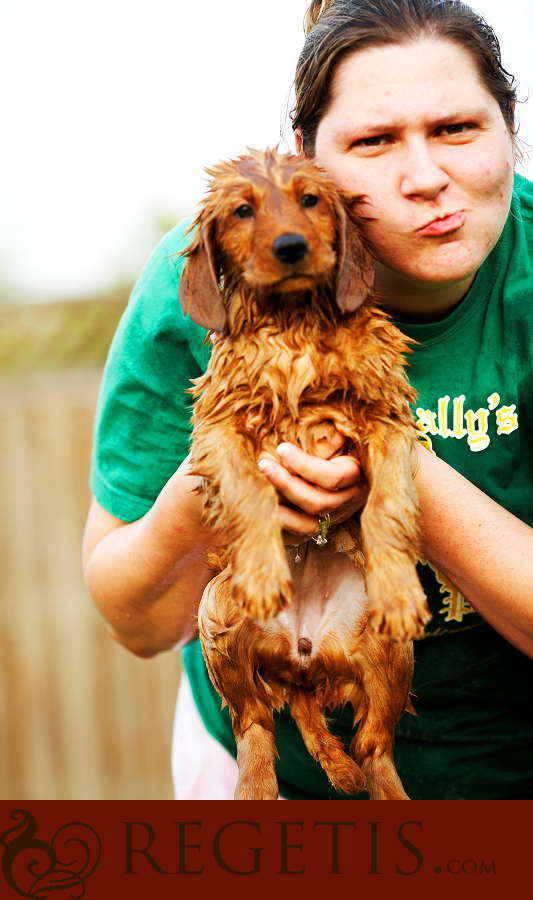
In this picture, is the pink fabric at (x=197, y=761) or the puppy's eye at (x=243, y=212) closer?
the puppy's eye at (x=243, y=212)

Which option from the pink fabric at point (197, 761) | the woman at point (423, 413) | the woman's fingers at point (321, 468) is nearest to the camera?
the woman's fingers at point (321, 468)

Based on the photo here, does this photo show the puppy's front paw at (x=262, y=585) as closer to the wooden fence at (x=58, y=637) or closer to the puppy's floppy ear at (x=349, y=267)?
the puppy's floppy ear at (x=349, y=267)

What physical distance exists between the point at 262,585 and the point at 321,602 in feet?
1.55

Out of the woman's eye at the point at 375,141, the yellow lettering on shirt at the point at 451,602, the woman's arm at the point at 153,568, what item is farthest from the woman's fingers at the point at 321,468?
the woman's eye at the point at 375,141

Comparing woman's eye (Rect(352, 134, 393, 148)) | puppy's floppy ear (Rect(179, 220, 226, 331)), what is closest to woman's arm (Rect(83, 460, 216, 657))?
puppy's floppy ear (Rect(179, 220, 226, 331))

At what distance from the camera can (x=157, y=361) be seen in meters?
2.53

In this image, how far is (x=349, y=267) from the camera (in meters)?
2.07

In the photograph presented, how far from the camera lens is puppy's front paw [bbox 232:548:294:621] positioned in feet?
5.93

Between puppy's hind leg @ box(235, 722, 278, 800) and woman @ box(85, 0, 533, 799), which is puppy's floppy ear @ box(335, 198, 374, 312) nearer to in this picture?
woman @ box(85, 0, 533, 799)

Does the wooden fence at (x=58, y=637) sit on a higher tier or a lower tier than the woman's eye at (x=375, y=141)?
lower

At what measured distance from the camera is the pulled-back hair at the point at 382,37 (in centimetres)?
209

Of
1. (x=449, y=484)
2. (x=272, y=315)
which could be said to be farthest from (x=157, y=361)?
(x=449, y=484)

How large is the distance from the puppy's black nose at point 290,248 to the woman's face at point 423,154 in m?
0.27

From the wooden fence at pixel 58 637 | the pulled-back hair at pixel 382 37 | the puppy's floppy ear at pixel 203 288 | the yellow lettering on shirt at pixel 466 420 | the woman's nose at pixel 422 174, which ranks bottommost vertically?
the wooden fence at pixel 58 637
